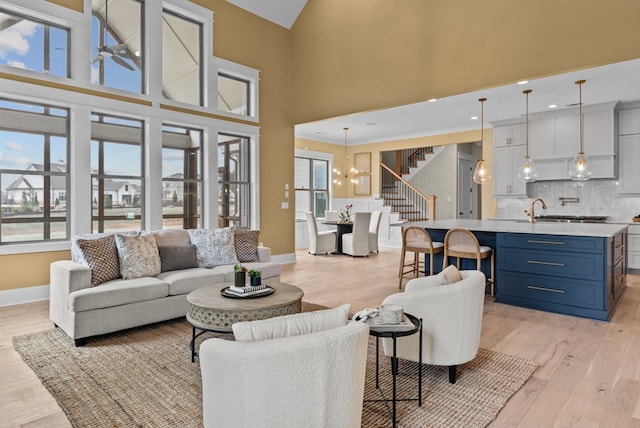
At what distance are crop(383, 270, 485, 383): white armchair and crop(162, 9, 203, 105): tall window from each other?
5267 mm

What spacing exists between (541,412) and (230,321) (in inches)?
81.9

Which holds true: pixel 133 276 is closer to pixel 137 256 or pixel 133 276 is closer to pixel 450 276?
pixel 137 256

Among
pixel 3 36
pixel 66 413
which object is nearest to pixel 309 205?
pixel 3 36

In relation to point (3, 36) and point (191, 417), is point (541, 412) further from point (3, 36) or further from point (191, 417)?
point (3, 36)

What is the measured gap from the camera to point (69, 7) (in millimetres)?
5008

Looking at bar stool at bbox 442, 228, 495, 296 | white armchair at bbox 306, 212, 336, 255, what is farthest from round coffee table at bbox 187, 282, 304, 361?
white armchair at bbox 306, 212, 336, 255

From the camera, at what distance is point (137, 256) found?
13.0ft

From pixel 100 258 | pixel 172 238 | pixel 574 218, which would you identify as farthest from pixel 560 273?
pixel 100 258

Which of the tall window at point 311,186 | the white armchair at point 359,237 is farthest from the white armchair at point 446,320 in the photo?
the tall window at point 311,186

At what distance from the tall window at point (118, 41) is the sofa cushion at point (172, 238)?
7.69 ft

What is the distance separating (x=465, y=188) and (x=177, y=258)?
399 inches

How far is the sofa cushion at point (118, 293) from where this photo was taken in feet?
10.9

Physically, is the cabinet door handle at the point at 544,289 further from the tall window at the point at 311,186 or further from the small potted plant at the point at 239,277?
the tall window at the point at 311,186

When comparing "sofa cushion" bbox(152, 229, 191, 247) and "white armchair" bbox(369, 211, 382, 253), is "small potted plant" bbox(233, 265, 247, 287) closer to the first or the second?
"sofa cushion" bbox(152, 229, 191, 247)
